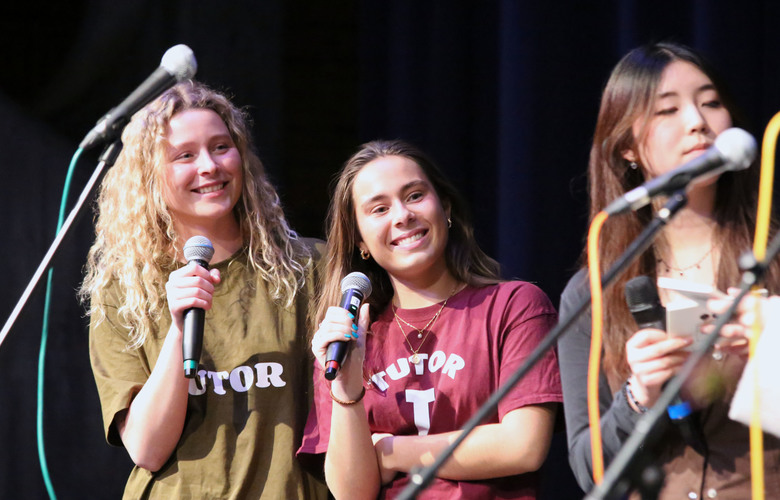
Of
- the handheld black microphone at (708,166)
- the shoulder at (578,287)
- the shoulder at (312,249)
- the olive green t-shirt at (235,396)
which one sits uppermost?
the handheld black microphone at (708,166)

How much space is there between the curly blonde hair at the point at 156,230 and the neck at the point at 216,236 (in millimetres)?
23

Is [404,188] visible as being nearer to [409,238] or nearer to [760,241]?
[409,238]

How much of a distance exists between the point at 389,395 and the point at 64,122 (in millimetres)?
1965

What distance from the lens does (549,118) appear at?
9.71 ft

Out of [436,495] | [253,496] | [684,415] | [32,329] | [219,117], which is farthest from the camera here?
[32,329]

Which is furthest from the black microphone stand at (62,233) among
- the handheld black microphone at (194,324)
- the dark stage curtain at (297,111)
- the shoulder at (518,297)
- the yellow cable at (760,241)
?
the dark stage curtain at (297,111)

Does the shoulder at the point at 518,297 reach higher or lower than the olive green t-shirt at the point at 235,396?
higher

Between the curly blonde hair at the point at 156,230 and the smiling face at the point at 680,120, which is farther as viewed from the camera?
the curly blonde hair at the point at 156,230

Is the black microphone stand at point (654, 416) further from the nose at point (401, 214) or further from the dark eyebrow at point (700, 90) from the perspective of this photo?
the nose at point (401, 214)

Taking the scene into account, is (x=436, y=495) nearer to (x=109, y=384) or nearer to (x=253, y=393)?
(x=253, y=393)

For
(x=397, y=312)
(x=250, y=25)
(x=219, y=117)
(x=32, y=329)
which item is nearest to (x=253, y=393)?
(x=397, y=312)

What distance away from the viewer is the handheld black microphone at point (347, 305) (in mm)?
1889

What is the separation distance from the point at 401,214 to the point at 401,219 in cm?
2

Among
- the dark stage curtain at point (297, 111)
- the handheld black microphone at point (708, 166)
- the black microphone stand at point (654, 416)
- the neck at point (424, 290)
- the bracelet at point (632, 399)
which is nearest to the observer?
the black microphone stand at point (654, 416)
